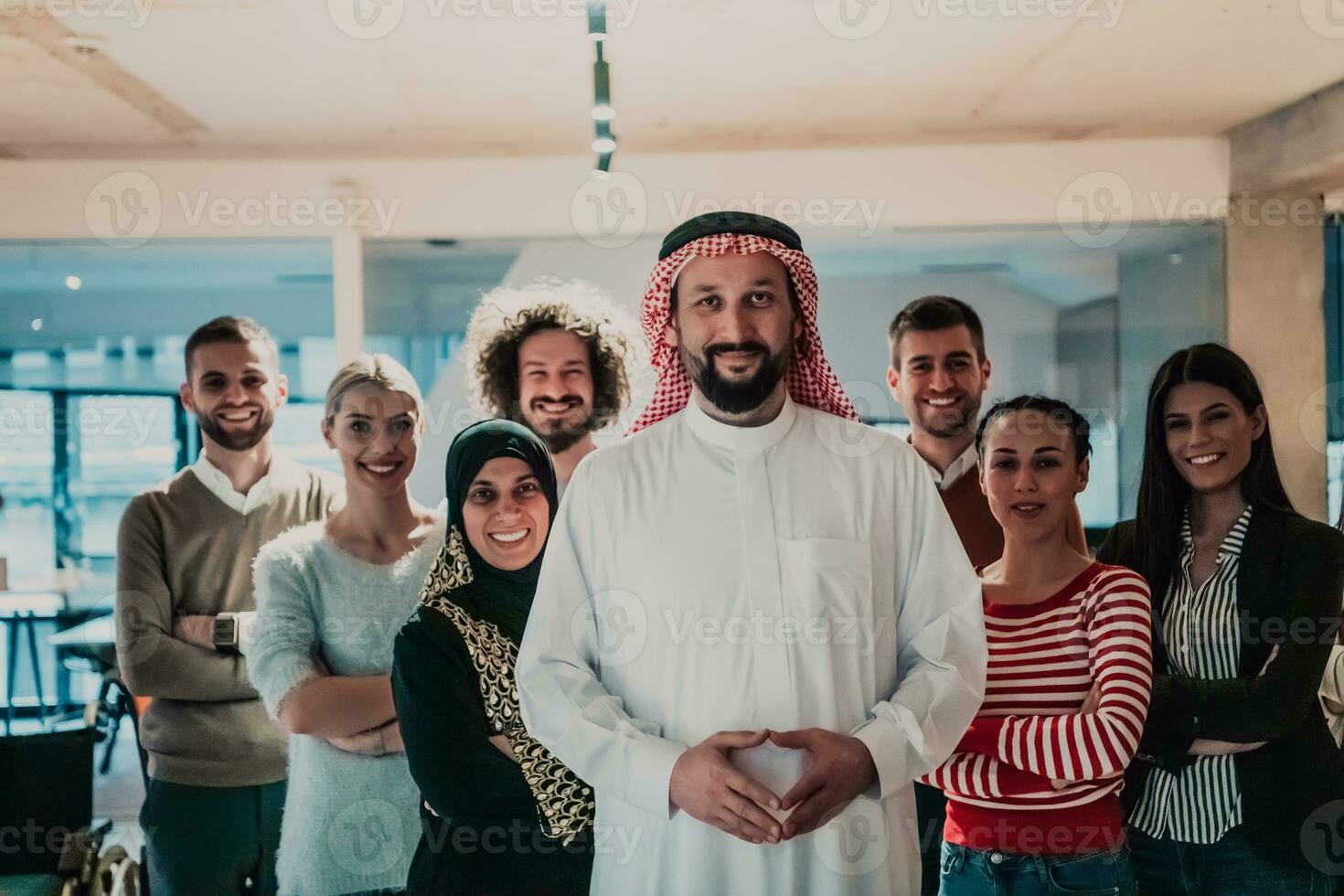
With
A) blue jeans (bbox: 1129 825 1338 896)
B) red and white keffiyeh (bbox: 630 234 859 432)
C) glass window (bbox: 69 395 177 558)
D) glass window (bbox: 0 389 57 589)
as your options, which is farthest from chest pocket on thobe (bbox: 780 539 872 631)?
glass window (bbox: 0 389 57 589)

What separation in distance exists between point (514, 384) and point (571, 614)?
1322mm

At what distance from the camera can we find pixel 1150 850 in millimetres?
2389

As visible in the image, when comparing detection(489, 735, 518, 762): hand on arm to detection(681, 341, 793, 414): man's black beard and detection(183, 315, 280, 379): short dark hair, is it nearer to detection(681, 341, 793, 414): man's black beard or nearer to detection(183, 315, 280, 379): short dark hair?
detection(681, 341, 793, 414): man's black beard

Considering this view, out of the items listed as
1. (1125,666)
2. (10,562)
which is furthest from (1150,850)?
(10,562)

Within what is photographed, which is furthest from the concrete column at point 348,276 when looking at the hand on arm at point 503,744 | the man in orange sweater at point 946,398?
the hand on arm at point 503,744

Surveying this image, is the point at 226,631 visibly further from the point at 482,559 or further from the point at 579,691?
the point at 579,691

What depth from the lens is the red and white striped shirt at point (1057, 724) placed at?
6.84 feet

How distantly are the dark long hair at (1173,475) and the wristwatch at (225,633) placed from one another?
88.3 inches

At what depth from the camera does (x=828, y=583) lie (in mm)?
2014

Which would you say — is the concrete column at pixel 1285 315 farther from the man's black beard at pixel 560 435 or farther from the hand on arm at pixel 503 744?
the hand on arm at pixel 503 744

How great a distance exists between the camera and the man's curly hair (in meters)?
3.21

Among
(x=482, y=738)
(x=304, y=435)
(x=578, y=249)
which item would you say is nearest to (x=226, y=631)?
(x=482, y=738)

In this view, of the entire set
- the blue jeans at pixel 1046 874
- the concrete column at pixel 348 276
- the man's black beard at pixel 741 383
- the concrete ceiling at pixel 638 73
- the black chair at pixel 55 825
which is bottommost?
the black chair at pixel 55 825

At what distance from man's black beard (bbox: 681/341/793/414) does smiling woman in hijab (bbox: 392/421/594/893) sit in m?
0.49
